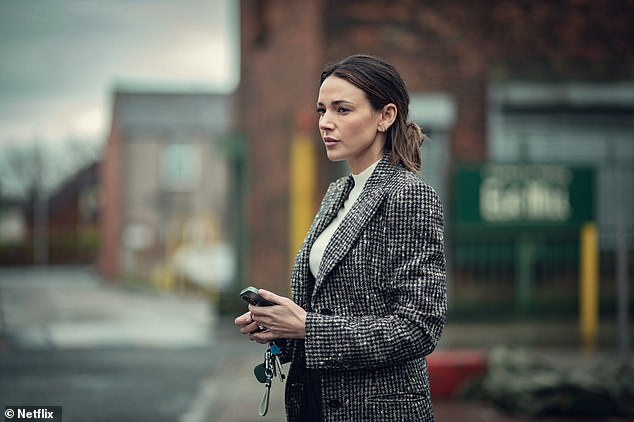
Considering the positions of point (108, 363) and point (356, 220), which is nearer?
point (356, 220)

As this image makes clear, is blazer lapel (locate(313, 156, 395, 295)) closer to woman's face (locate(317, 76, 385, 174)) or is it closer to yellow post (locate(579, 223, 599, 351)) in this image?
woman's face (locate(317, 76, 385, 174))

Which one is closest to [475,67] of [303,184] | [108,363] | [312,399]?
[303,184]

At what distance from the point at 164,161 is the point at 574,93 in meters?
29.5

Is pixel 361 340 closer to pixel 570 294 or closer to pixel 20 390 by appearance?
pixel 20 390

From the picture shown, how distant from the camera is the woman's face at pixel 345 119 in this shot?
249 centimetres

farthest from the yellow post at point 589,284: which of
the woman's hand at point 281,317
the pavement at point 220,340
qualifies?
the woman's hand at point 281,317

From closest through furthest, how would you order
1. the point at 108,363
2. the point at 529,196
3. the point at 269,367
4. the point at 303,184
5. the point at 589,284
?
the point at 269,367 → the point at 108,363 → the point at 589,284 → the point at 303,184 → the point at 529,196

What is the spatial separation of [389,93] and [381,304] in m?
0.56

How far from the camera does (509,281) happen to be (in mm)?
12828

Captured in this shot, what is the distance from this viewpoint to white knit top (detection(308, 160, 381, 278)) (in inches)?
101

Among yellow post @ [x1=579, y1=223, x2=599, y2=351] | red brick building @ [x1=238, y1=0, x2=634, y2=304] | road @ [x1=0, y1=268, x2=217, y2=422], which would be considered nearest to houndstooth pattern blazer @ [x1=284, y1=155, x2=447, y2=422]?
road @ [x1=0, y1=268, x2=217, y2=422]

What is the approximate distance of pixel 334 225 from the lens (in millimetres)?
2621

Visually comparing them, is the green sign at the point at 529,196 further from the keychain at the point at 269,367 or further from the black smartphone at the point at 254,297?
the black smartphone at the point at 254,297

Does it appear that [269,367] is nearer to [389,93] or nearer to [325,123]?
[325,123]
